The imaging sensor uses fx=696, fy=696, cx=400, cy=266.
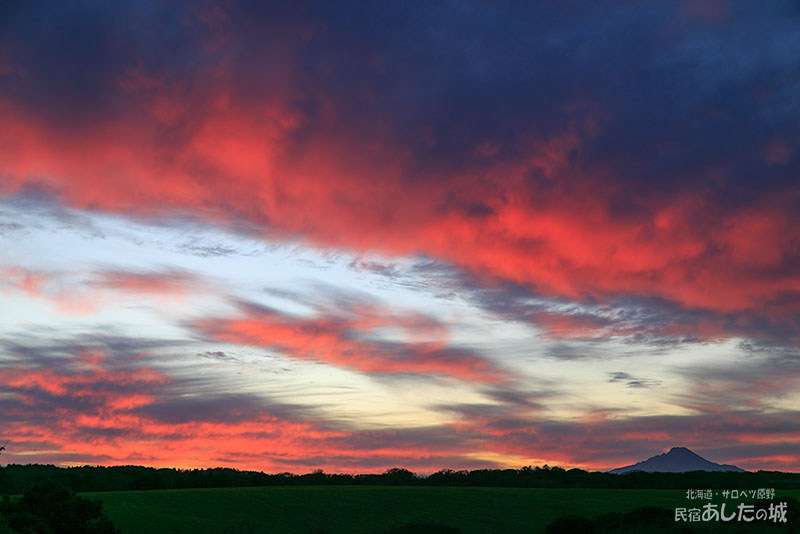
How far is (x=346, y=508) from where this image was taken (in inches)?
1962

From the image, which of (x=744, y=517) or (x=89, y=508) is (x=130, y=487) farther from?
(x=744, y=517)

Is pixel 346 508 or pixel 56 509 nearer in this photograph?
pixel 56 509

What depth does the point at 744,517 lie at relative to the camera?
127ft

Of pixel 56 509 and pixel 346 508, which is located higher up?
pixel 56 509

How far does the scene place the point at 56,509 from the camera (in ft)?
96.6

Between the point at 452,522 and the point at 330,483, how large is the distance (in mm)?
28665

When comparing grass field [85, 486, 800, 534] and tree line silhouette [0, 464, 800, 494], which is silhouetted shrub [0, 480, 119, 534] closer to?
grass field [85, 486, 800, 534]

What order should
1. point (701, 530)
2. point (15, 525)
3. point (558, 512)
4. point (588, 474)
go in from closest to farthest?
point (15, 525), point (701, 530), point (558, 512), point (588, 474)

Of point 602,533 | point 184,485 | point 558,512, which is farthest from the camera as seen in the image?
point 184,485

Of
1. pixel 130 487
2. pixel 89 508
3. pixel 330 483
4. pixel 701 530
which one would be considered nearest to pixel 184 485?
pixel 130 487

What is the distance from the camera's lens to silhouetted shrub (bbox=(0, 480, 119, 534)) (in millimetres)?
28656

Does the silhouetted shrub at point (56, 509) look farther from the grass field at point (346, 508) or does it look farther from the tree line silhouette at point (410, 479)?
the tree line silhouette at point (410, 479)

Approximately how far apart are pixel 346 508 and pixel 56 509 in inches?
948

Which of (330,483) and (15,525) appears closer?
(15,525)
